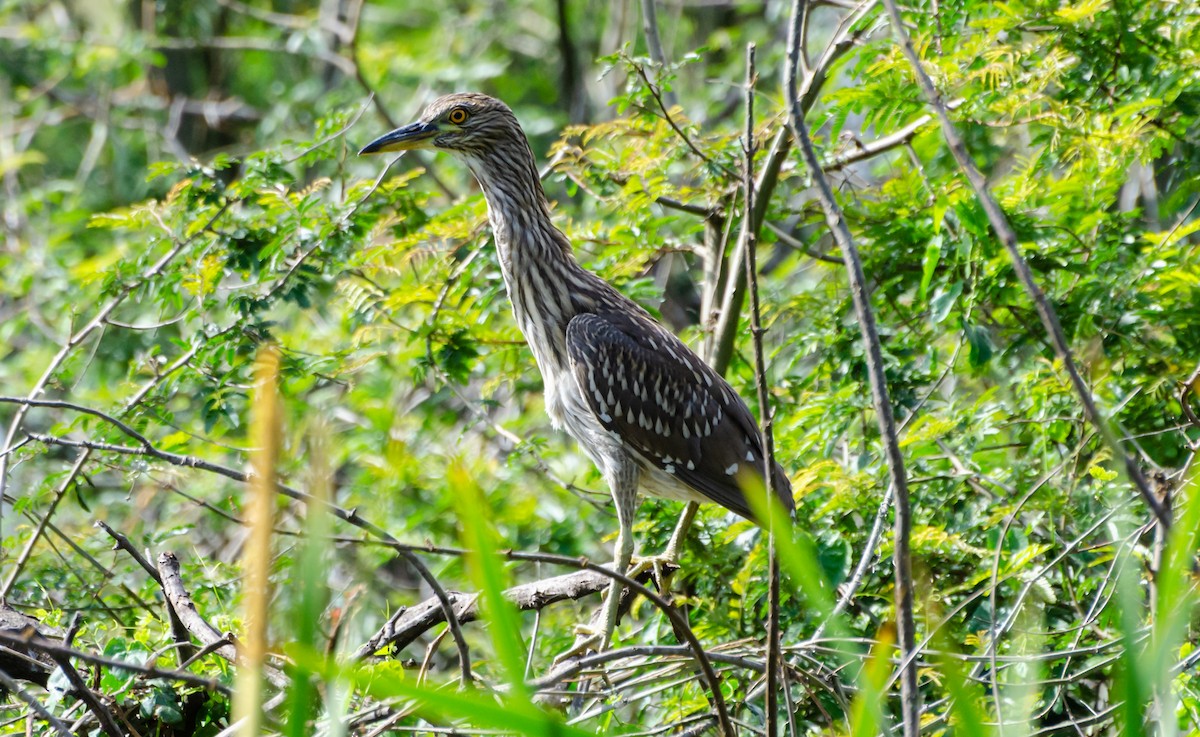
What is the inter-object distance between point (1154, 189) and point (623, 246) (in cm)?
251

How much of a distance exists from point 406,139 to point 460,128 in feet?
0.70

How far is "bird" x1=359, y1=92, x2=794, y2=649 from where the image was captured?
13.4 ft

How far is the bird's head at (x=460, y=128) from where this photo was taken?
4.17m

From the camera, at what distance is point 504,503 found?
5.27 metres

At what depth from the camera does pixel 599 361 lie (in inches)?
159

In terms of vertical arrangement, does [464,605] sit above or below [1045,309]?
below

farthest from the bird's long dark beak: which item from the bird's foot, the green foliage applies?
the bird's foot

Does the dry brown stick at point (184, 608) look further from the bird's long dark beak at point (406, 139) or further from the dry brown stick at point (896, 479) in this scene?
the dry brown stick at point (896, 479)

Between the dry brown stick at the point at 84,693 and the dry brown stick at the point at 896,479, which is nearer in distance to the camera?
the dry brown stick at the point at 896,479

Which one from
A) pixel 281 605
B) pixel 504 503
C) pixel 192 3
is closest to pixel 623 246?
pixel 504 503

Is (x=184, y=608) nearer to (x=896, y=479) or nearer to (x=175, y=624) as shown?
(x=175, y=624)

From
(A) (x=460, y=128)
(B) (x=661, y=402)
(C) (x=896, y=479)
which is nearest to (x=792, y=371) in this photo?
(B) (x=661, y=402)

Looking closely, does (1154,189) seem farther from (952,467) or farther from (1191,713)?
(1191,713)

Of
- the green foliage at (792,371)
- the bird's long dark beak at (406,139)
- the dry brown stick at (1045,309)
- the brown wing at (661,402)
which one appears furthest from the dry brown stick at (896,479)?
A: the bird's long dark beak at (406,139)
